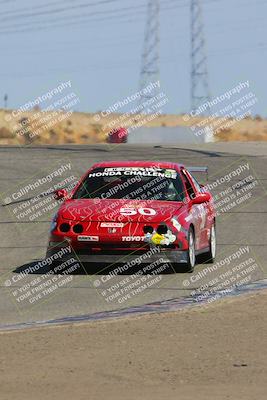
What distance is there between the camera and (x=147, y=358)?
337 inches

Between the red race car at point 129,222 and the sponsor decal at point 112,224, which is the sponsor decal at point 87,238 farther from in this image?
the sponsor decal at point 112,224

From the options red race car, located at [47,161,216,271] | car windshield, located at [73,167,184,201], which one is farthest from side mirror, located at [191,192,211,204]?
car windshield, located at [73,167,184,201]

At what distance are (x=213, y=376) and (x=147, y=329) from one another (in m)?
2.04

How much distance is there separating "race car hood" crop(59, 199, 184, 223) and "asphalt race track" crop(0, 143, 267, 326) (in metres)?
0.71

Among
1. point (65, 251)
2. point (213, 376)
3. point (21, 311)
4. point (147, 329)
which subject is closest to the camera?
point (213, 376)

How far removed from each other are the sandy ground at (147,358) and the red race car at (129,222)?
3.26 meters

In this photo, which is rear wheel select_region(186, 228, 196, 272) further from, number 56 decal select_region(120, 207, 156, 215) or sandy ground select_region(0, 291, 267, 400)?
sandy ground select_region(0, 291, 267, 400)

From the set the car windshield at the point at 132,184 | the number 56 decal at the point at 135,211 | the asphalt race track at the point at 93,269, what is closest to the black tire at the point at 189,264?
the asphalt race track at the point at 93,269

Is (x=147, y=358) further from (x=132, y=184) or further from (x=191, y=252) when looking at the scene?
(x=132, y=184)

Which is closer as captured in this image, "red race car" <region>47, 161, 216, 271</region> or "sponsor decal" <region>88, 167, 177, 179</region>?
"red race car" <region>47, 161, 216, 271</region>

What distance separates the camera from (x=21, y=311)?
1148 cm

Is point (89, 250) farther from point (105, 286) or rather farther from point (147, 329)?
point (147, 329)

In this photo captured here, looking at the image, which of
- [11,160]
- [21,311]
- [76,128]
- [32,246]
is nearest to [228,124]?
[76,128]

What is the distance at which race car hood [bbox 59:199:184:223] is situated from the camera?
1434cm
